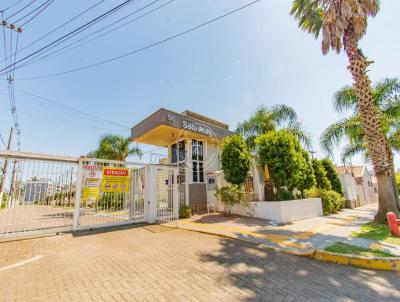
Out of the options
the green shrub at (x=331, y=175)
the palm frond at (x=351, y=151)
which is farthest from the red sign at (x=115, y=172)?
the palm frond at (x=351, y=151)

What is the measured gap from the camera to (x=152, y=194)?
31.9 feet

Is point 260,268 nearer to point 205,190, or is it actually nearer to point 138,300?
point 138,300

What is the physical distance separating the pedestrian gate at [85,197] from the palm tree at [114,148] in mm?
12295

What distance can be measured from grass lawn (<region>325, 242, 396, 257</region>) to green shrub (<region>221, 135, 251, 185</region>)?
6002 millimetres

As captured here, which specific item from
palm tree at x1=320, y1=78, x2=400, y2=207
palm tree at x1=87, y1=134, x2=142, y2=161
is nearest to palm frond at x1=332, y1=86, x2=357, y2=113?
palm tree at x1=320, y1=78, x2=400, y2=207

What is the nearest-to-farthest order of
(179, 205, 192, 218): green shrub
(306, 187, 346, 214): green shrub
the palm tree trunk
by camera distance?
the palm tree trunk < (179, 205, 192, 218): green shrub < (306, 187, 346, 214): green shrub

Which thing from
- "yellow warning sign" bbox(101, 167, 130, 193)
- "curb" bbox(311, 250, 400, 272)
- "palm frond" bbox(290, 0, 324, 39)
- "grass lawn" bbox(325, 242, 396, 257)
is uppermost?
"palm frond" bbox(290, 0, 324, 39)

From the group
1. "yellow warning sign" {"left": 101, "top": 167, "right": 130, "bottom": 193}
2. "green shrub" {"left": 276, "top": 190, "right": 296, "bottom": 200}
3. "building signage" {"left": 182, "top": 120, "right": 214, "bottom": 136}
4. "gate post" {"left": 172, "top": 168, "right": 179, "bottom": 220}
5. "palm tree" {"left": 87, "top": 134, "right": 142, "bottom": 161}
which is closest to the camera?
"yellow warning sign" {"left": 101, "top": 167, "right": 130, "bottom": 193}

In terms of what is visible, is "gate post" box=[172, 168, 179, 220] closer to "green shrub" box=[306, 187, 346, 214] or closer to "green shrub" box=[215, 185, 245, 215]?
"green shrub" box=[215, 185, 245, 215]

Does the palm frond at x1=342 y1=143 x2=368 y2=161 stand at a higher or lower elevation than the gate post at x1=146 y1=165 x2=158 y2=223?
higher

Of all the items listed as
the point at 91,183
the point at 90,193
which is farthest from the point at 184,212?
the point at 91,183

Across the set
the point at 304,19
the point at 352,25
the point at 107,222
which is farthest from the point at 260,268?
the point at 304,19

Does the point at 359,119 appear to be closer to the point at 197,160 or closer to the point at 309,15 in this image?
the point at 309,15

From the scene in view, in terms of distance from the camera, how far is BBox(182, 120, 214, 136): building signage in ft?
44.7
